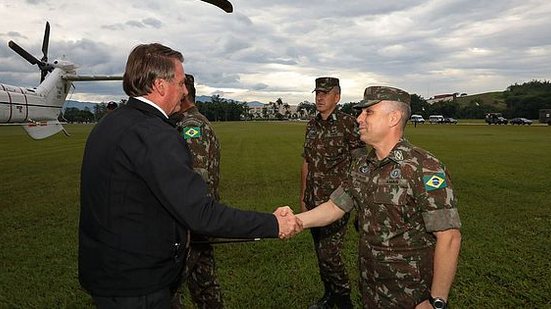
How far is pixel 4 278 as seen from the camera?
19.0 feet

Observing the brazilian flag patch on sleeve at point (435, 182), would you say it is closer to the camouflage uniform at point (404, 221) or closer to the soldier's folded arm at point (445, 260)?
the camouflage uniform at point (404, 221)

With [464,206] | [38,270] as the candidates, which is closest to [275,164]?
[464,206]

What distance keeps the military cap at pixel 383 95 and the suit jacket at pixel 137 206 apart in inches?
47.3

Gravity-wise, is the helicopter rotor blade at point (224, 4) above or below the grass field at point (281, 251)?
above

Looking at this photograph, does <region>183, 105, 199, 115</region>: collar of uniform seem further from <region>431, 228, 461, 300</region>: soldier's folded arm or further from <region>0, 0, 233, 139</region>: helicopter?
<region>0, 0, 233, 139</region>: helicopter

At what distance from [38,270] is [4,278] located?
0.42m

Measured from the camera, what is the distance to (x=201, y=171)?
363cm

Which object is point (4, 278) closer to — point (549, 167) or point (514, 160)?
point (549, 167)

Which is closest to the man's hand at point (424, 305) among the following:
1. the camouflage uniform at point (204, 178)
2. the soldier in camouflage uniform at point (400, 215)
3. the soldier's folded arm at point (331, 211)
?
the soldier in camouflage uniform at point (400, 215)

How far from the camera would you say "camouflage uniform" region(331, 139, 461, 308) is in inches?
98.7

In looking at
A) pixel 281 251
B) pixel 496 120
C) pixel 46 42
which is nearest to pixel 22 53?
pixel 46 42

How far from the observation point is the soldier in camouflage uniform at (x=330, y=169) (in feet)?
15.6

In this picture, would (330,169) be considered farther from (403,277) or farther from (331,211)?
(403,277)

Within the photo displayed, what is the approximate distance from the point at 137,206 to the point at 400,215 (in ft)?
5.22
